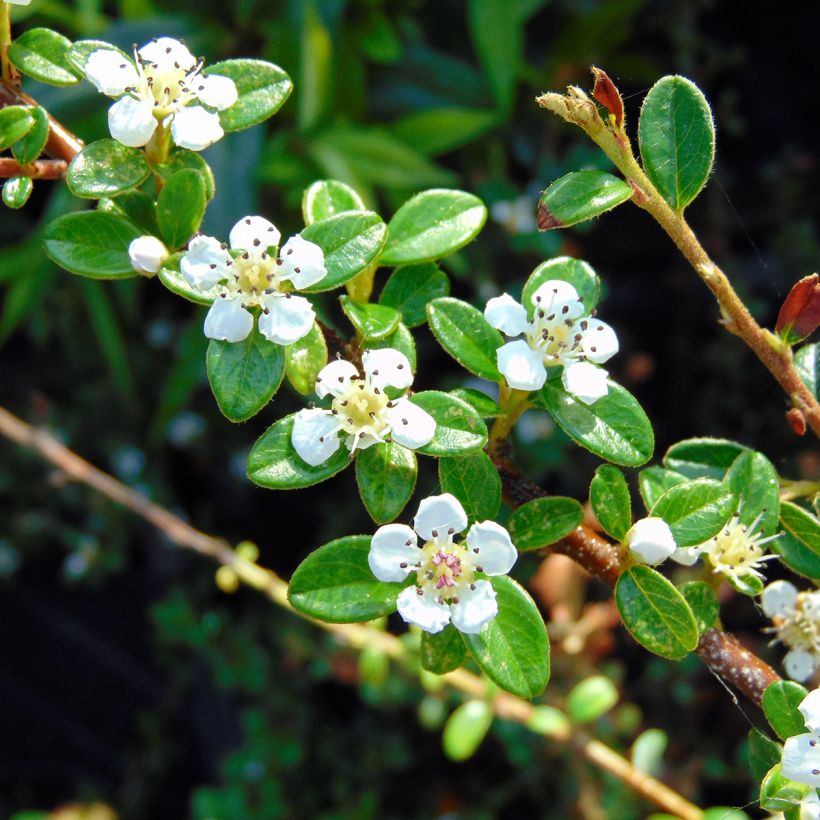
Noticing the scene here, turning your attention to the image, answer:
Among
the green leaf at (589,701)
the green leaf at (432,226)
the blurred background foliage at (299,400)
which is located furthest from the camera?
the blurred background foliage at (299,400)

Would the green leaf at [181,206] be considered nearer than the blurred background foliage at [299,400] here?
Yes

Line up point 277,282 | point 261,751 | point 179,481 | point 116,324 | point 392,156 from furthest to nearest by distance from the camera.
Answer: point 179,481 → point 116,324 → point 392,156 → point 261,751 → point 277,282

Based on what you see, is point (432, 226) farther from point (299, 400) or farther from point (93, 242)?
point (299, 400)

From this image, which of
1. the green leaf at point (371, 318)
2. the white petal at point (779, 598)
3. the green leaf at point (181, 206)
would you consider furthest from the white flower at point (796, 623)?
the green leaf at point (181, 206)

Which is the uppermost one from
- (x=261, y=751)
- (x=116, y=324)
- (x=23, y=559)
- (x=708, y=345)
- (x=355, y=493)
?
(x=708, y=345)

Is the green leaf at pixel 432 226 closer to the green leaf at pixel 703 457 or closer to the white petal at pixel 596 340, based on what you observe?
the white petal at pixel 596 340

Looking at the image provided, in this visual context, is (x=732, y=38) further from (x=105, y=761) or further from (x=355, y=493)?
(x=105, y=761)

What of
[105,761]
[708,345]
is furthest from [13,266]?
[708,345]
